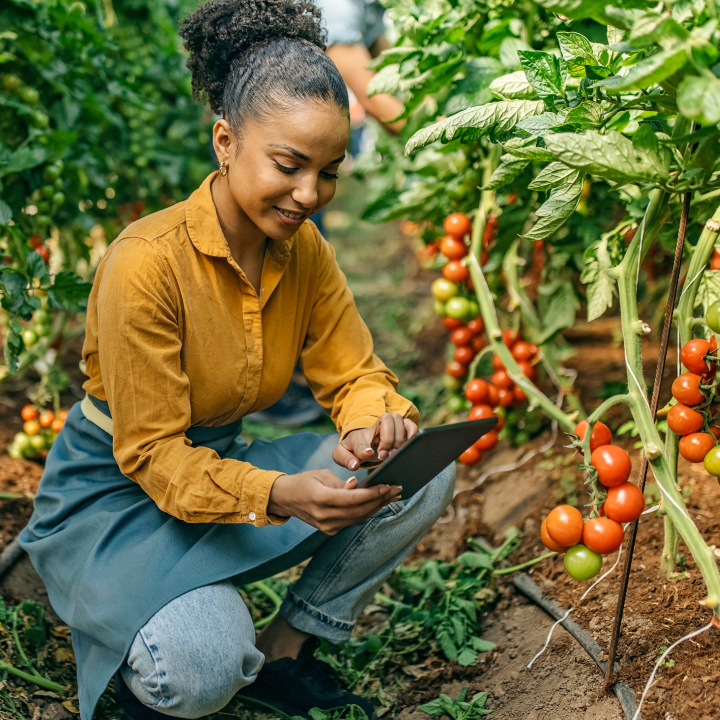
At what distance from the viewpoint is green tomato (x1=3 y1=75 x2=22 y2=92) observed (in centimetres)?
176

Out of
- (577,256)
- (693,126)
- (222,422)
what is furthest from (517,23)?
(222,422)

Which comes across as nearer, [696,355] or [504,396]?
[696,355]

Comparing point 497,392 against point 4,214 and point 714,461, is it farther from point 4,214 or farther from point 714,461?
point 4,214

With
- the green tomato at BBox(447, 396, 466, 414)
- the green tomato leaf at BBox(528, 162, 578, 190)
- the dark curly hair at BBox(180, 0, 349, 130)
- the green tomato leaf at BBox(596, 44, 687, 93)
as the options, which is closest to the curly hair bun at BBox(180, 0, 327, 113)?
the dark curly hair at BBox(180, 0, 349, 130)

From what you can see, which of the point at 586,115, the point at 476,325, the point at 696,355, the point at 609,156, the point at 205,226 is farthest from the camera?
the point at 476,325

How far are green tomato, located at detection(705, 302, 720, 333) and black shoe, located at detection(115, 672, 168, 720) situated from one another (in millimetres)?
1084

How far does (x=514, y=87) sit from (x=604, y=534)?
2.43 feet

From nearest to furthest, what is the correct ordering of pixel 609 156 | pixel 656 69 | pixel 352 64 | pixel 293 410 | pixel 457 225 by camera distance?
pixel 656 69
pixel 609 156
pixel 457 225
pixel 352 64
pixel 293 410

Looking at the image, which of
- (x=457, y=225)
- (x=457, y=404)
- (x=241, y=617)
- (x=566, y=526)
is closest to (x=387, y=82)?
(x=457, y=225)

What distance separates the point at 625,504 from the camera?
1024mm

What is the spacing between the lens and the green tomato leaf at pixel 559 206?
1025 mm

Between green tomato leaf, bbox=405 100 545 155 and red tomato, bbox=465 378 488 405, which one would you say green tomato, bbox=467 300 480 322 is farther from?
green tomato leaf, bbox=405 100 545 155

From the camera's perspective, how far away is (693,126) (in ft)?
3.18

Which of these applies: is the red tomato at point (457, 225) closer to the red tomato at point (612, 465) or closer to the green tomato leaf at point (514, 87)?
the green tomato leaf at point (514, 87)
